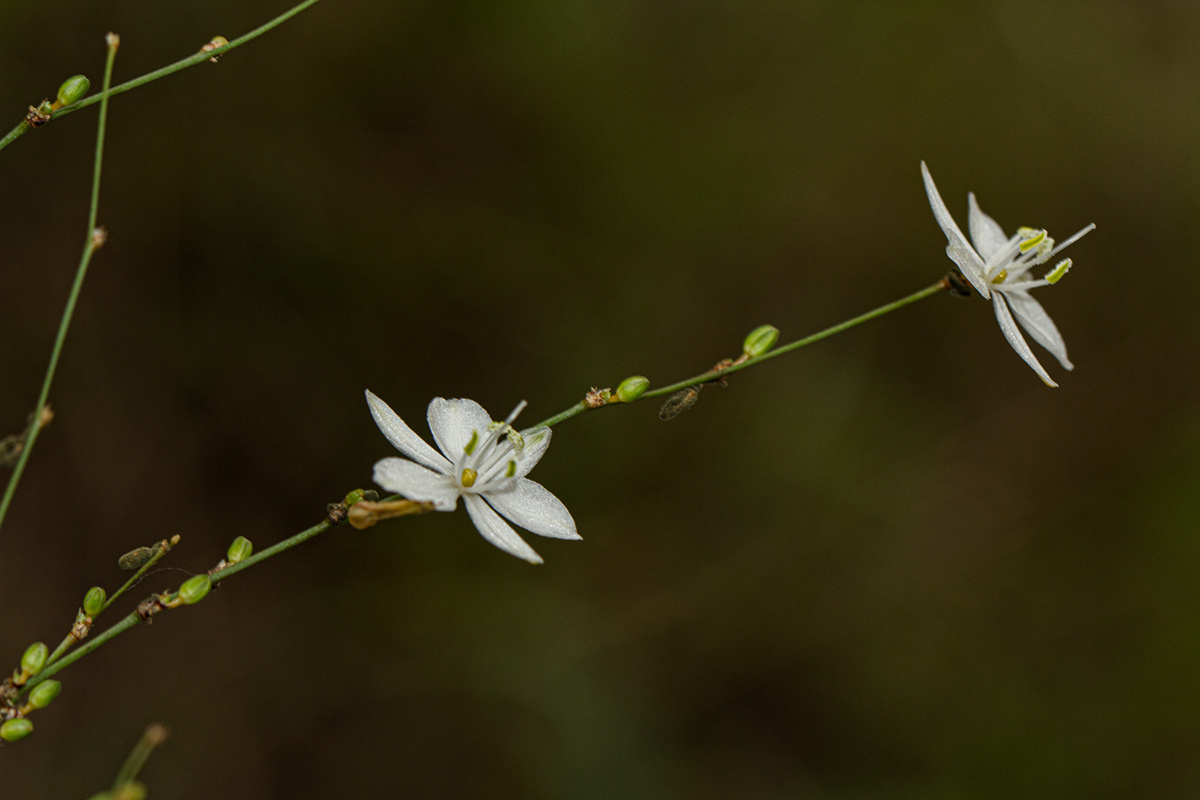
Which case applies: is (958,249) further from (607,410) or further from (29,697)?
(607,410)

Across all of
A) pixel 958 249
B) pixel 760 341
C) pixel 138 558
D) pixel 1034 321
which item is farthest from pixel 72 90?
pixel 1034 321

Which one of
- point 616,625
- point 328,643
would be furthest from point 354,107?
point 616,625

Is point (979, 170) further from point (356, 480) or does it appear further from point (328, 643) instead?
point (328, 643)

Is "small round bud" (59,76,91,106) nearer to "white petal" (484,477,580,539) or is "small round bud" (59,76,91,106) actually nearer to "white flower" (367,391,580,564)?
"white flower" (367,391,580,564)

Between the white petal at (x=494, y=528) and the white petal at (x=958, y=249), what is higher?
the white petal at (x=958, y=249)

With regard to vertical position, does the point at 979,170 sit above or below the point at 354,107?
below

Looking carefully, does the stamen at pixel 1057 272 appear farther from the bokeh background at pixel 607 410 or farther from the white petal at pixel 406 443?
the bokeh background at pixel 607 410

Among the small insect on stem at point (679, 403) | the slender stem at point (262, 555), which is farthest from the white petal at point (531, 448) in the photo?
the slender stem at point (262, 555)
